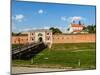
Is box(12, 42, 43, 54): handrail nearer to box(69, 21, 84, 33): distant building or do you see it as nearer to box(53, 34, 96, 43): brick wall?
box(53, 34, 96, 43): brick wall

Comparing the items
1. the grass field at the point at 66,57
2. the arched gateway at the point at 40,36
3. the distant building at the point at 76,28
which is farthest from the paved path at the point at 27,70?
the distant building at the point at 76,28

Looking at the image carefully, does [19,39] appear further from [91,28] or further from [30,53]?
[91,28]

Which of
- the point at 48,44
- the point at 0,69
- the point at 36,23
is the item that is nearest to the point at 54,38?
the point at 48,44

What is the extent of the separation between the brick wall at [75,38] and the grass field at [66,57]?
2.1 inches

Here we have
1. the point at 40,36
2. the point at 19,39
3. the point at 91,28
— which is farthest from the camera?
the point at 91,28

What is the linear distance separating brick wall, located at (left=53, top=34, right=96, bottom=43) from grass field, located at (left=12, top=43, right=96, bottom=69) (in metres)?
0.05

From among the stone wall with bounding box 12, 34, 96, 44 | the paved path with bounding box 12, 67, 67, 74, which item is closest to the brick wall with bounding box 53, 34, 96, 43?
the stone wall with bounding box 12, 34, 96, 44

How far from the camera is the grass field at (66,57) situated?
10.7ft

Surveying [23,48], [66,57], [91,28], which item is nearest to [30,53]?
[23,48]

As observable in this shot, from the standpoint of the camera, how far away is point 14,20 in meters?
3.10

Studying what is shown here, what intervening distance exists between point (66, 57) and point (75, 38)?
29cm

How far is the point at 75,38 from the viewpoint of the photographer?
3.46 meters

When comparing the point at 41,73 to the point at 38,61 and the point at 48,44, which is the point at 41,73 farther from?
the point at 48,44

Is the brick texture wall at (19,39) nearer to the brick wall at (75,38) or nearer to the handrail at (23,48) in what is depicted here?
the handrail at (23,48)
